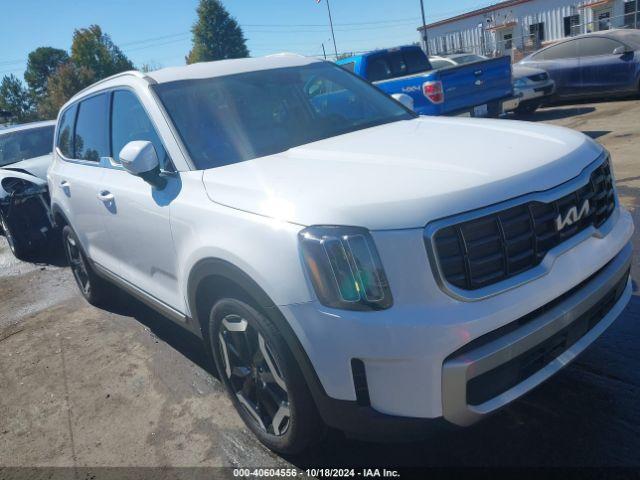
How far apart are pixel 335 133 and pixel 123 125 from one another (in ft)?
Result: 4.79

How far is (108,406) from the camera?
3.35 m

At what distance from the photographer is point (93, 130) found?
4.09m

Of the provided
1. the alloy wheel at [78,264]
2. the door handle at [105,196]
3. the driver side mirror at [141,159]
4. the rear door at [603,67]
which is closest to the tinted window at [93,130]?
the door handle at [105,196]

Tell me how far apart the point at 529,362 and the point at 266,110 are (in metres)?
2.06

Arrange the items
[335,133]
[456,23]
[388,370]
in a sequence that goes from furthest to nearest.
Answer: [456,23]
[335,133]
[388,370]

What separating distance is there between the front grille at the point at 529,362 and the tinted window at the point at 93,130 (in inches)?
118

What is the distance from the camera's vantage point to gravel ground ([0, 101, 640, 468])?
7.89ft

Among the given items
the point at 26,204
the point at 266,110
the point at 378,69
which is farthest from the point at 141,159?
the point at 378,69

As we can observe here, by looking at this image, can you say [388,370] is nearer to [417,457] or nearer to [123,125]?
[417,457]

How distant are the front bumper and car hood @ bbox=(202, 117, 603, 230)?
166 millimetres

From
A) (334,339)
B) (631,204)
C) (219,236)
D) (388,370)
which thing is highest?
(219,236)

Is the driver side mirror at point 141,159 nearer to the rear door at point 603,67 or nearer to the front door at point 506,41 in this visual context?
the rear door at point 603,67

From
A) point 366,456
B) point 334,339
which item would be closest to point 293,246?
point 334,339

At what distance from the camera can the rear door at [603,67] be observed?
409 inches
